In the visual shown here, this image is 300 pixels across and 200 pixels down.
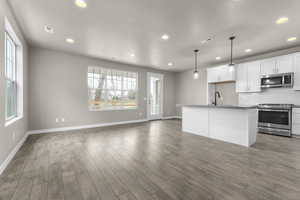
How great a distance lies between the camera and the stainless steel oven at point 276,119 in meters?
3.88

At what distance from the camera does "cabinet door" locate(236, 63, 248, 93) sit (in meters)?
4.91

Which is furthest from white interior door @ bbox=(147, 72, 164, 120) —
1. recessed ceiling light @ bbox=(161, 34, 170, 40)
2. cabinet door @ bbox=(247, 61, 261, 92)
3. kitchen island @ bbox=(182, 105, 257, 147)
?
cabinet door @ bbox=(247, 61, 261, 92)

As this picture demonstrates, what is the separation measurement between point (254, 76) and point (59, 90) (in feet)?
23.5

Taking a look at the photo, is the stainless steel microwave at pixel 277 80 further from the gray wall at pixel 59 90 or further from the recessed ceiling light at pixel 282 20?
the gray wall at pixel 59 90

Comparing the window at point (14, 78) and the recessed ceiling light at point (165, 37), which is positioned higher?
the recessed ceiling light at point (165, 37)

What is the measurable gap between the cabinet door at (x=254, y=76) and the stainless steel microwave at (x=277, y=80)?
5.5 inches

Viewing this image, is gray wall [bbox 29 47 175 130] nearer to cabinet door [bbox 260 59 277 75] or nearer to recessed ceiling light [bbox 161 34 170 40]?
recessed ceiling light [bbox 161 34 170 40]

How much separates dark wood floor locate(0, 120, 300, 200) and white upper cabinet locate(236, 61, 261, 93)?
7.50ft

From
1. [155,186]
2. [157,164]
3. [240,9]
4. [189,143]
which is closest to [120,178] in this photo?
[155,186]

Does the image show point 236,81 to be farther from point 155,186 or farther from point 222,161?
point 155,186

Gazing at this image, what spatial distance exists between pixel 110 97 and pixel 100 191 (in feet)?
14.8

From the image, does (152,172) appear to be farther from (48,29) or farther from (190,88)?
(190,88)

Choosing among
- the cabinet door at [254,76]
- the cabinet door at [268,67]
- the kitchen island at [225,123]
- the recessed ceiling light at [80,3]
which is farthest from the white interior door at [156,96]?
the recessed ceiling light at [80,3]

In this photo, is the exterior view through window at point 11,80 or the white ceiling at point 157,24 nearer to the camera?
the white ceiling at point 157,24
